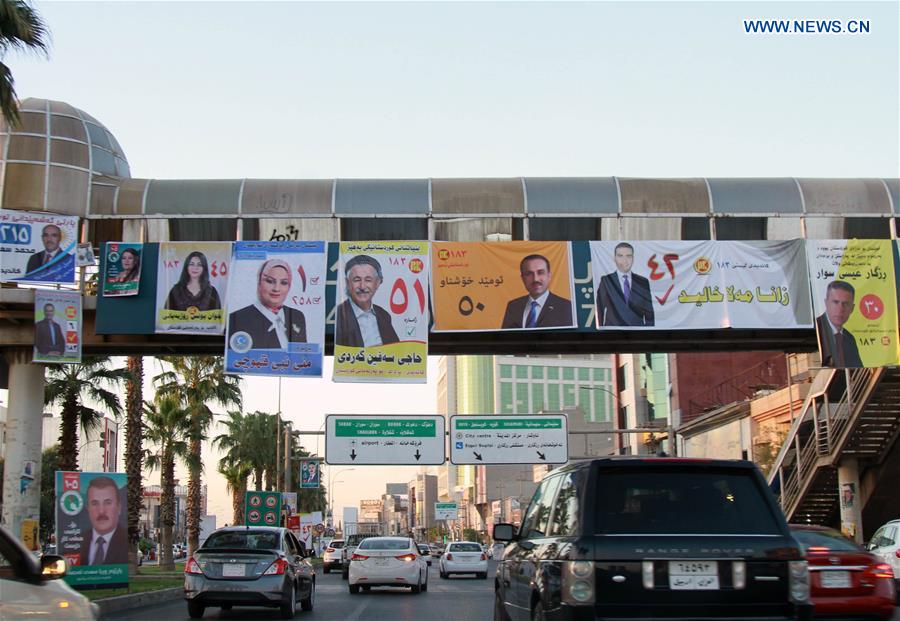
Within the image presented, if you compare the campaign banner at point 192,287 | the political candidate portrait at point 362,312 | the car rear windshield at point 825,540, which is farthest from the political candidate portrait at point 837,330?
the campaign banner at point 192,287

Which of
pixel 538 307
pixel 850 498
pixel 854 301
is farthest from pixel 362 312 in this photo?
pixel 850 498

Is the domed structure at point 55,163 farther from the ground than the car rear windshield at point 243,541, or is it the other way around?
the domed structure at point 55,163

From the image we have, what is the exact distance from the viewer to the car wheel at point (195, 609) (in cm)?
1652

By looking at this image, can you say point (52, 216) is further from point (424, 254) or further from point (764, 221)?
point (764, 221)

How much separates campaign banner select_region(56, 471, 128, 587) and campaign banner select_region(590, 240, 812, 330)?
11.6 metres

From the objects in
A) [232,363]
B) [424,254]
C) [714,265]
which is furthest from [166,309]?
[714,265]

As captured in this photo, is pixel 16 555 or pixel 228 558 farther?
pixel 228 558

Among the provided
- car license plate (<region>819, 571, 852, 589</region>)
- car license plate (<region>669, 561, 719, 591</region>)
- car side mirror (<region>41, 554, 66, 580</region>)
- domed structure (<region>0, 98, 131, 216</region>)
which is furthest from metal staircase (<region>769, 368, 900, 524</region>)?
car side mirror (<region>41, 554, 66, 580</region>)

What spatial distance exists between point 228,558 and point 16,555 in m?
9.20

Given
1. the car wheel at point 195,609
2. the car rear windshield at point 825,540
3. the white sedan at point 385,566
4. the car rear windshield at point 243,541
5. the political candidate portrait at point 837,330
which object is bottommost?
the white sedan at point 385,566

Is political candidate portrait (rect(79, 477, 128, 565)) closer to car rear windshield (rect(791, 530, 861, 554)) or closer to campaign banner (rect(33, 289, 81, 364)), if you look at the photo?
campaign banner (rect(33, 289, 81, 364))

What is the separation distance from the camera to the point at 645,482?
779 cm

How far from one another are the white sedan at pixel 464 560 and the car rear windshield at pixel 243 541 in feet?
73.9

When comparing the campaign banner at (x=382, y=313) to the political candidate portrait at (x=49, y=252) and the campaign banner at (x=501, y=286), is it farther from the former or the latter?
the political candidate portrait at (x=49, y=252)
